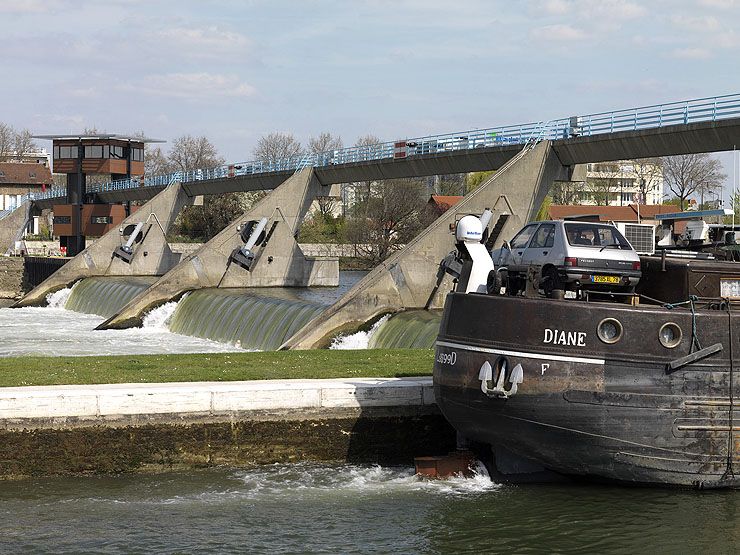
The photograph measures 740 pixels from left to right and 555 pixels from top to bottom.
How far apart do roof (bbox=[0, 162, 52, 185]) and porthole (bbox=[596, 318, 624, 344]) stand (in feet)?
439

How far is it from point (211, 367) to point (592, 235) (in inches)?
291

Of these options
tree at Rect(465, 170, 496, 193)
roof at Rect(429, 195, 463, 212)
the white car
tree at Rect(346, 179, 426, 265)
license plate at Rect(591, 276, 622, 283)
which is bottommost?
license plate at Rect(591, 276, 622, 283)

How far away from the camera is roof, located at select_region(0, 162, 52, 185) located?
141250mm

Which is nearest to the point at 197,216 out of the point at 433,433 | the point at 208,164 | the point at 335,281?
the point at 208,164

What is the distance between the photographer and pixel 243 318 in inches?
1602

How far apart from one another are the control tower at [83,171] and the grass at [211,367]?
66.9m

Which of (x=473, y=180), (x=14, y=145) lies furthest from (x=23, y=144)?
(x=473, y=180)

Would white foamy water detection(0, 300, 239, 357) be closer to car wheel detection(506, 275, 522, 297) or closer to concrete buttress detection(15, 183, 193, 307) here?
concrete buttress detection(15, 183, 193, 307)

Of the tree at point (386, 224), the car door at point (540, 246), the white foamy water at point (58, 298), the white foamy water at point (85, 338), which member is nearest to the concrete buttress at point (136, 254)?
the white foamy water at point (58, 298)

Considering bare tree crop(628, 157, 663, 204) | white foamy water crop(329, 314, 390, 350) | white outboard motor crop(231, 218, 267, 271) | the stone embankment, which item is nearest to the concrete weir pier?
white foamy water crop(329, 314, 390, 350)

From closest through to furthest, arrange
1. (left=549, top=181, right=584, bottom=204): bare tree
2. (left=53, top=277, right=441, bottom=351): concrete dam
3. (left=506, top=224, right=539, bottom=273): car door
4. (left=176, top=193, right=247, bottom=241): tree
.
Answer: (left=506, top=224, right=539, bottom=273): car door, (left=53, top=277, right=441, bottom=351): concrete dam, (left=176, top=193, right=247, bottom=241): tree, (left=549, top=181, right=584, bottom=204): bare tree

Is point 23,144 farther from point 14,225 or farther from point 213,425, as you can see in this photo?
point 213,425

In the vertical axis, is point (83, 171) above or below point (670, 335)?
above

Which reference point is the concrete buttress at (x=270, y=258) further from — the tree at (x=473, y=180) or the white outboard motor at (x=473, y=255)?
the tree at (x=473, y=180)
